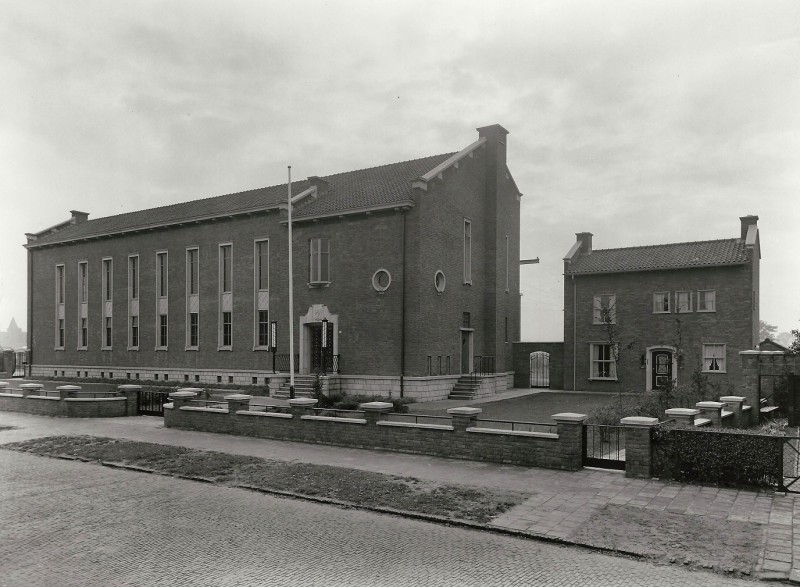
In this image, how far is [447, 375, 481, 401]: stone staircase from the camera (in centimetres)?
2845

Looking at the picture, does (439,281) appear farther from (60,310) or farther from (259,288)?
(60,310)

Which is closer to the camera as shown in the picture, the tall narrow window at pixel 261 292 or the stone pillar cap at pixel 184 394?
the stone pillar cap at pixel 184 394

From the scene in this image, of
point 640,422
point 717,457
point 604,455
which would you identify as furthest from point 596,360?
point 717,457

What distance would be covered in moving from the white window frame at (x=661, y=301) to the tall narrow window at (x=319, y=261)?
1656 centimetres

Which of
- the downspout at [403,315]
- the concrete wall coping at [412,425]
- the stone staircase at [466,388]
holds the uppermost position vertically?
the downspout at [403,315]

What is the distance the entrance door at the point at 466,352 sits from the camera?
31188 millimetres

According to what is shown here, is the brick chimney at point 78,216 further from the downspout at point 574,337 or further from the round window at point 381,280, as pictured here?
the downspout at point 574,337

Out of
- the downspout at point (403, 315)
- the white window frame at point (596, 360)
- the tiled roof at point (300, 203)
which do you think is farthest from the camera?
the white window frame at point (596, 360)

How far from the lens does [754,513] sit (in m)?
8.78

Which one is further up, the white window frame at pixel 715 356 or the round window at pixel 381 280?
the round window at pixel 381 280

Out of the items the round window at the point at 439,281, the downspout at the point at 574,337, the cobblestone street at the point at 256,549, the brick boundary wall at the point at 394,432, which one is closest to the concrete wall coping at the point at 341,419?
the brick boundary wall at the point at 394,432

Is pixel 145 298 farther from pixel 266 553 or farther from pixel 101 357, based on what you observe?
pixel 266 553

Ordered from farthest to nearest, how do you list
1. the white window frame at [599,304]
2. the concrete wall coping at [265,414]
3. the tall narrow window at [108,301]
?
the tall narrow window at [108,301] < the white window frame at [599,304] < the concrete wall coping at [265,414]

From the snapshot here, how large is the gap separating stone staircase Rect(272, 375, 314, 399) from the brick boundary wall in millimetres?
8405
